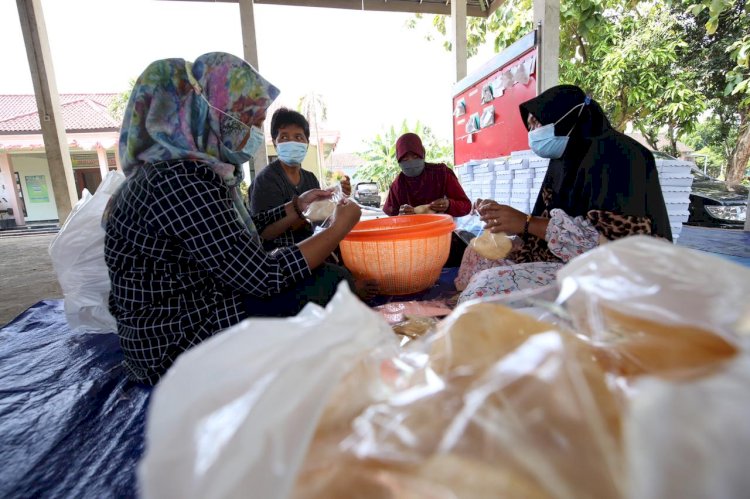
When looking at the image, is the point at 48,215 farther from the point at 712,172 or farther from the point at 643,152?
the point at 712,172

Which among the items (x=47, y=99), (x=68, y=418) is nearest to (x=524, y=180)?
Result: (x=68, y=418)

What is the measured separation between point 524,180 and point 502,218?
8.30 feet

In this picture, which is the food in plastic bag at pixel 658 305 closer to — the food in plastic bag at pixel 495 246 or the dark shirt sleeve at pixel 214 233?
the dark shirt sleeve at pixel 214 233

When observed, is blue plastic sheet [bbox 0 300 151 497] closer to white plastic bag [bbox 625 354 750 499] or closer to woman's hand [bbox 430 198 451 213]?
white plastic bag [bbox 625 354 750 499]

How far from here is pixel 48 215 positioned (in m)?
15.1

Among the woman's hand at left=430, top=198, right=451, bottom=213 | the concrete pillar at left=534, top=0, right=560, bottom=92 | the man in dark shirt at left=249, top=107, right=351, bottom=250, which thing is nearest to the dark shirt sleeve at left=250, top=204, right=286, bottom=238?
the man in dark shirt at left=249, top=107, right=351, bottom=250

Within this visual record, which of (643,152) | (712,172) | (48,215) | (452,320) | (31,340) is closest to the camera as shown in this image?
(452,320)

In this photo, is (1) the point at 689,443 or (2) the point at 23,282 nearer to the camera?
(1) the point at 689,443

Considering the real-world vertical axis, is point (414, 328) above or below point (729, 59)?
below

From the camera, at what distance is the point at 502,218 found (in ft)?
5.86

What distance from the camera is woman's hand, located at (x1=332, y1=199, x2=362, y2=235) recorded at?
5.21 ft

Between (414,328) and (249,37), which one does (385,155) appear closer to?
(249,37)

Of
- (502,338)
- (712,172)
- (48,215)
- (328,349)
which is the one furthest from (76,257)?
(712,172)

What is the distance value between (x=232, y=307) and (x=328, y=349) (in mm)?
1157
